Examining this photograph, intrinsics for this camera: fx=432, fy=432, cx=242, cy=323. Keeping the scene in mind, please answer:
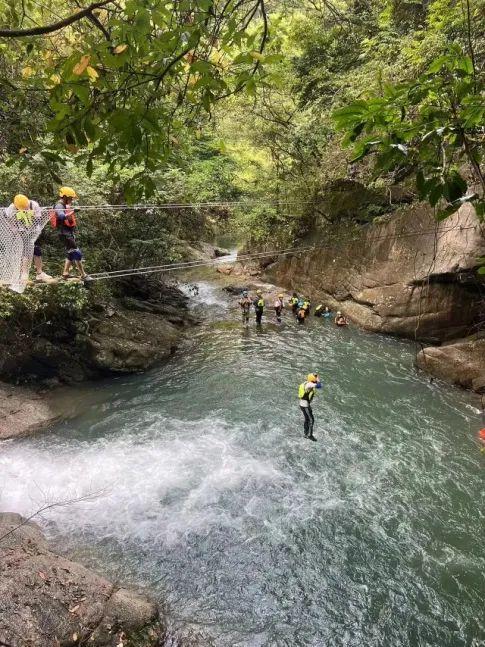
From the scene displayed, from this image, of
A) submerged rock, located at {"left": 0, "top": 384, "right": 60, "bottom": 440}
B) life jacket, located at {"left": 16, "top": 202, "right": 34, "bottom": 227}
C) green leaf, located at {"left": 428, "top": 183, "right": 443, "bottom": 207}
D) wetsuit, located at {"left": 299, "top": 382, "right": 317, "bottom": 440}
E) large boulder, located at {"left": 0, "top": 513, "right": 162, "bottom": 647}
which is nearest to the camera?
green leaf, located at {"left": 428, "top": 183, "right": 443, "bottom": 207}

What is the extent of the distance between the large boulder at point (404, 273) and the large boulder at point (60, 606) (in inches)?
323

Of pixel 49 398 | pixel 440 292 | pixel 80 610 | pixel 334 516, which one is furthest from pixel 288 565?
pixel 440 292

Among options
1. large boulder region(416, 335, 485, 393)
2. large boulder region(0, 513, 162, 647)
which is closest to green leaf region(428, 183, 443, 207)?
large boulder region(0, 513, 162, 647)

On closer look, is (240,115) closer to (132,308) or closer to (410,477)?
(132,308)

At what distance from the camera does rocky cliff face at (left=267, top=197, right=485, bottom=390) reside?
12070 mm

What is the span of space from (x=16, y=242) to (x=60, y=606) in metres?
4.67

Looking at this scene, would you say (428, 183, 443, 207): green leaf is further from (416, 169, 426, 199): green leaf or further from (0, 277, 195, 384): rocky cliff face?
(0, 277, 195, 384): rocky cliff face

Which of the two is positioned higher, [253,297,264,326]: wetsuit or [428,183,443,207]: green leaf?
[428,183,443,207]: green leaf

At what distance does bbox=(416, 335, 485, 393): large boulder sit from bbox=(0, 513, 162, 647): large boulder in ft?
27.7

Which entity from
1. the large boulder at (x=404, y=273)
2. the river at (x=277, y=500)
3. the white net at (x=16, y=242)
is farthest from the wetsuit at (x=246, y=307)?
the white net at (x=16, y=242)

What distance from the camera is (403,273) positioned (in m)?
13.9

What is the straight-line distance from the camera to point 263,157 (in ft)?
57.9

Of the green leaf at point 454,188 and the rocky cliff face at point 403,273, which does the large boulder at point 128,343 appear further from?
the green leaf at point 454,188

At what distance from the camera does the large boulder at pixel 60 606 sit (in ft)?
14.0
